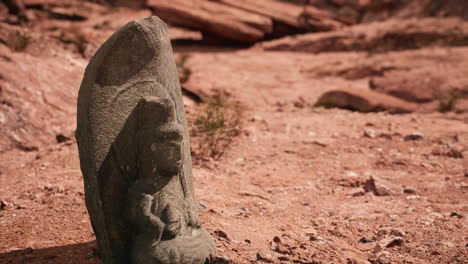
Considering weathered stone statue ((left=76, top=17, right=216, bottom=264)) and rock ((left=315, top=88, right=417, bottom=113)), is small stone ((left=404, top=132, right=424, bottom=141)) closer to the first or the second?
rock ((left=315, top=88, right=417, bottom=113))

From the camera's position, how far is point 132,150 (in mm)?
2549

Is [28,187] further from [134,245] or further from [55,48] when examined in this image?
[55,48]

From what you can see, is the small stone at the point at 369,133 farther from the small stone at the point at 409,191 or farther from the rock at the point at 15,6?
the rock at the point at 15,6

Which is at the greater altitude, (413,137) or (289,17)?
(289,17)

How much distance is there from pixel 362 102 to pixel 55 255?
6.09 m

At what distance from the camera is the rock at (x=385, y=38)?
11188mm

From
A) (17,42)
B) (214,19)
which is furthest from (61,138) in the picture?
(214,19)

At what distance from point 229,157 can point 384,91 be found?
4.48m

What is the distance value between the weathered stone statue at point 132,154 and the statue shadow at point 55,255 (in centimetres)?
46

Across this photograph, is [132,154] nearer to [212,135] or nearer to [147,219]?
[147,219]

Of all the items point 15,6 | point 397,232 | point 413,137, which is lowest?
point 15,6

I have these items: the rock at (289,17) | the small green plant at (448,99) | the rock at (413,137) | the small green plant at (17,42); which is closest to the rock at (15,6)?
the rock at (289,17)

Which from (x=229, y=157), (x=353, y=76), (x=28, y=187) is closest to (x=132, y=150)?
(x=28, y=187)

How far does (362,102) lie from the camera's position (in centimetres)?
795
